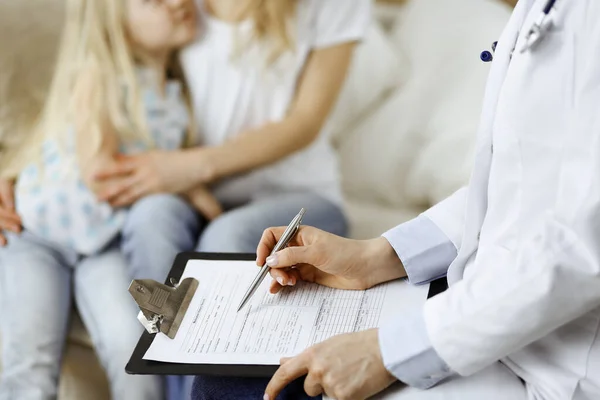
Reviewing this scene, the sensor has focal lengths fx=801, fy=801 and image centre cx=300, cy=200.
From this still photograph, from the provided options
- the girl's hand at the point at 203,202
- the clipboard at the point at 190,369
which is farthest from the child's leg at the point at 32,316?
the clipboard at the point at 190,369

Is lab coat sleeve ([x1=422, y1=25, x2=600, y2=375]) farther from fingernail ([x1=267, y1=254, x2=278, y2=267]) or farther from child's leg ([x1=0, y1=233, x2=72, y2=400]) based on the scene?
child's leg ([x1=0, y1=233, x2=72, y2=400])

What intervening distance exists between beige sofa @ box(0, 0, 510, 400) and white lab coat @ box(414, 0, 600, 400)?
736mm

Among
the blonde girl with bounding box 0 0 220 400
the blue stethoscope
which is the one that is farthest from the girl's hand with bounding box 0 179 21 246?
the blue stethoscope

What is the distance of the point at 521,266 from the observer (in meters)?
0.79

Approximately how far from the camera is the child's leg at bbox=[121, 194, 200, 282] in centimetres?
138

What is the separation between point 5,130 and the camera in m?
1.65

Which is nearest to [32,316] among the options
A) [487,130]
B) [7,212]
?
[7,212]

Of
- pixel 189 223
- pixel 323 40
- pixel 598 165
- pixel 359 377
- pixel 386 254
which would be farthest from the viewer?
pixel 323 40

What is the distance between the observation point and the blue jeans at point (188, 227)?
1.38 m

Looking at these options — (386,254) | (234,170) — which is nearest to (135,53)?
(234,170)

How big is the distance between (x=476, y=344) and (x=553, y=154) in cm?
20

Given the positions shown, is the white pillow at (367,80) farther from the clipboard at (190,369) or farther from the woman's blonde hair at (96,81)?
the clipboard at (190,369)

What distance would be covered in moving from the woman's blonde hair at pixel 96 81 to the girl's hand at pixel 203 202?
0.13 meters

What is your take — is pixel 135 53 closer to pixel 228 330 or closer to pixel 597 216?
pixel 228 330
